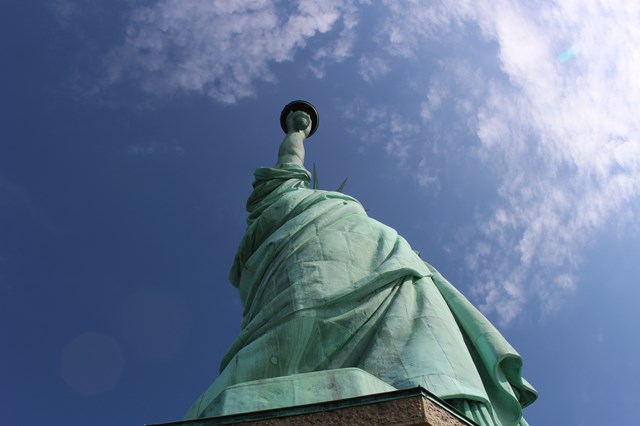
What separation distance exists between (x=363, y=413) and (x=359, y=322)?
2251 millimetres

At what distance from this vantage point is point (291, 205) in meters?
7.69

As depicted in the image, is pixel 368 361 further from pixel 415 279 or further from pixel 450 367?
pixel 415 279

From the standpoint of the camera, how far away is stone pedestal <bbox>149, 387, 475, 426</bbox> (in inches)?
115

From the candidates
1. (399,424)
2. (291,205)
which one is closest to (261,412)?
(399,424)

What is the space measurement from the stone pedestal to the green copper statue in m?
0.60

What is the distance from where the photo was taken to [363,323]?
17.1 feet

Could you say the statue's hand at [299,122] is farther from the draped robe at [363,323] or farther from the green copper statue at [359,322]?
the draped robe at [363,323]

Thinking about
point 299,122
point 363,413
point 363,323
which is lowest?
point 363,413

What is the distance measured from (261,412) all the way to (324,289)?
2707 millimetres

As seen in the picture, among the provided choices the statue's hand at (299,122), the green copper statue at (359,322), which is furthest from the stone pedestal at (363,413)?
the statue's hand at (299,122)

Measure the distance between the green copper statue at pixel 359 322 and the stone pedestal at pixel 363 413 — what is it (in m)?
0.60

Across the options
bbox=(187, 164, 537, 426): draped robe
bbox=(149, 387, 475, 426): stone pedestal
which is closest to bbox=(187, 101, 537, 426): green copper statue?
bbox=(187, 164, 537, 426): draped robe

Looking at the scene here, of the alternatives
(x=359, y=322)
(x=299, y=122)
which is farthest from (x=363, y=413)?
(x=299, y=122)

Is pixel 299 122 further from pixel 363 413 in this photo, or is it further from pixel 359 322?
pixel 363 413
